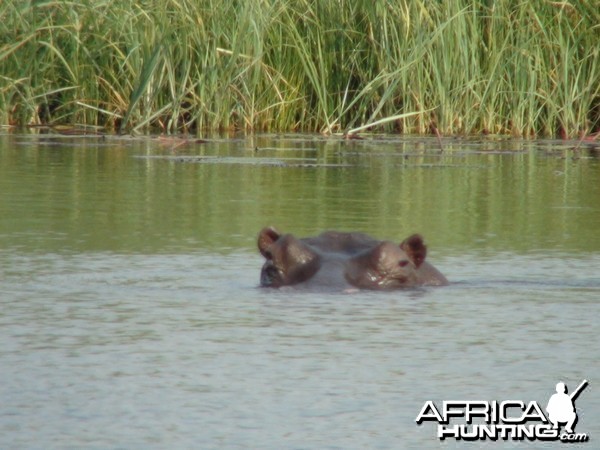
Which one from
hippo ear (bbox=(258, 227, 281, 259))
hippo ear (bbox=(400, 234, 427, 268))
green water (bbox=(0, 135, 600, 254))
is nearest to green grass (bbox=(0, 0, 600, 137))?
green water (bbox=(0, 135, 600, 254))

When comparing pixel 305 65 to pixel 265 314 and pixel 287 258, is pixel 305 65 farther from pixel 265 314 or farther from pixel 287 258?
pixel 265 314

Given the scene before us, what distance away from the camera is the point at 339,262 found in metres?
4.68

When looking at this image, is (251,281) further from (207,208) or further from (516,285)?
(207,208)

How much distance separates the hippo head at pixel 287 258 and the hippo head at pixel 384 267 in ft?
0.43

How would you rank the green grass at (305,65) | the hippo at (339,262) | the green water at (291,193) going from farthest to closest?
the green grass at (305,65) → the green water at (291,193) → the hippo at (339,262)

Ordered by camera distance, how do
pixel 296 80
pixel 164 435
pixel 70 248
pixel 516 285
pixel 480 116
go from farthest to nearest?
pixel 296 80 → pixel 480 116 → pixel 70 248 → pixel 516 285 → pixel 164 435

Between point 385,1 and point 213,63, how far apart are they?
149 cm

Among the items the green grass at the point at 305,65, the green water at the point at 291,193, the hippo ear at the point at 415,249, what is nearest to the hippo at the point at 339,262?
the hippo ear at the point at 415,249

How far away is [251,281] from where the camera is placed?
4.99 m

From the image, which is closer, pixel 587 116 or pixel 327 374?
pixel 327 374

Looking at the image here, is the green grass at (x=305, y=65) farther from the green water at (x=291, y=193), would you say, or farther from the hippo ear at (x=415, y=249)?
the hippo ear at (x=415, y=249)

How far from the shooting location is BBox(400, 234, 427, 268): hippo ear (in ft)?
15.6

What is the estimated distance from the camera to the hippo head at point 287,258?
464cm

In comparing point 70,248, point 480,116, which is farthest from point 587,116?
point 70,248
